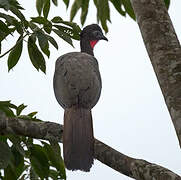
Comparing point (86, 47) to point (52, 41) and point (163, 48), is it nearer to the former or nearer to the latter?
point (52, 41)

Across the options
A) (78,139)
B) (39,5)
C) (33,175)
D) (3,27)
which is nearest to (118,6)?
(39,5)

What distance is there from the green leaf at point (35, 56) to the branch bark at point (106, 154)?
675 mm

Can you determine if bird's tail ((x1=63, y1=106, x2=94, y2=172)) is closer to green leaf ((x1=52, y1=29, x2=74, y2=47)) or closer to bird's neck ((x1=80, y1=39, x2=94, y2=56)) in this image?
green leaf ((x1=52, y1=29, x2=74, y2=47))

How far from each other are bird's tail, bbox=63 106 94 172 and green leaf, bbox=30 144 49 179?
24cm

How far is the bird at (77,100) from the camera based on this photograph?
119 inches

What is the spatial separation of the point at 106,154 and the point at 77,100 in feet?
3.80

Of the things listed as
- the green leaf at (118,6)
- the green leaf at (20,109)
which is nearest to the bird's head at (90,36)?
the green leaf at (118,6)

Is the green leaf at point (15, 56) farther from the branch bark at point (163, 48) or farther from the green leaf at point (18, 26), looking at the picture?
the branch bark at point (163, 48)

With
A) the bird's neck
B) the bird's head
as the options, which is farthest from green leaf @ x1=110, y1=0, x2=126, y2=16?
the bird's neck

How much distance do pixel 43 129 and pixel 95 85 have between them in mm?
1093

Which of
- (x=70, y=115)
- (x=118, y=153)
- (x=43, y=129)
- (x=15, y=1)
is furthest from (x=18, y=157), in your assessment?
(x=15, y=1)

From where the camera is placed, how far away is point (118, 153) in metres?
2.58

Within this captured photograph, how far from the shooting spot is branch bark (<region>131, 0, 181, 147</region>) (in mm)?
2262

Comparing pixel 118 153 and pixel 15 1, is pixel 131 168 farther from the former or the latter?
pixel 15 1
